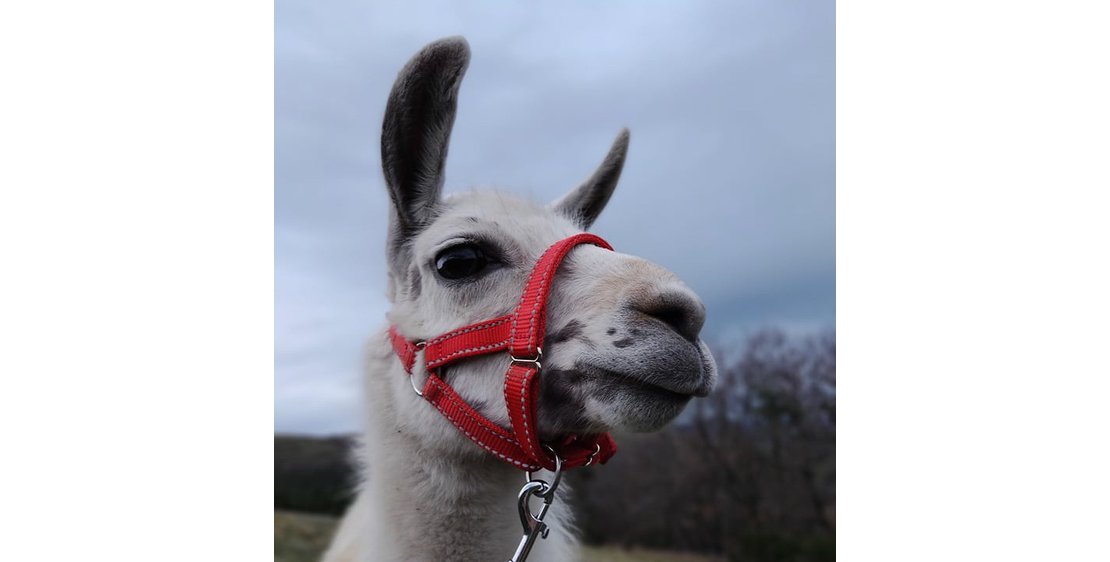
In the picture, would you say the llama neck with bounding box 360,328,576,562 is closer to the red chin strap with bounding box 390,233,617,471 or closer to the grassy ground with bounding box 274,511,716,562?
the red chin strap with bounding box 390,233,617,471

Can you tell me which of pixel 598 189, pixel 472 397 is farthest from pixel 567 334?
pixel 598 189

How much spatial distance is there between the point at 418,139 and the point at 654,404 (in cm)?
117

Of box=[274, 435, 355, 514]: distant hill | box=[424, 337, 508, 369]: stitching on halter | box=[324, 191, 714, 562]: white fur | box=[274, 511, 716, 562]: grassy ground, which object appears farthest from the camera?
box=[274, 511, 716, 562]: grassy ground

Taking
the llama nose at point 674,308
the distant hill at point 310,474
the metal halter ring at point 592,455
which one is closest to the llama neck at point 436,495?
the metal halter ring at point 592,455

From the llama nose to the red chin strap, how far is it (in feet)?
0.92

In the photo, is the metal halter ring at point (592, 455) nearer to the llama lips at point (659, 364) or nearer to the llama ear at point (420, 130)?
the llama lips at point (659, 364)

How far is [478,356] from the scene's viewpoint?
6.33ft

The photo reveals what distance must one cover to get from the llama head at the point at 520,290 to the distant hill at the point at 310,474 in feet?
5.42

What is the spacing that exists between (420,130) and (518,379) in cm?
93

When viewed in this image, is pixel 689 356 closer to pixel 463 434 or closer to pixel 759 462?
pixel 463 434

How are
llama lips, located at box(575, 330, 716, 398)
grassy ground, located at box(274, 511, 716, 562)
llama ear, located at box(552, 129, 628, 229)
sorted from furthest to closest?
grassy ground, located at box(274, 511, 716, 562) → llama ear, located at box(552, 129, 628, 229) → llama lips, located at box(575, 330, 716, 398)

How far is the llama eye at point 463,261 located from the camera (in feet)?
6.70

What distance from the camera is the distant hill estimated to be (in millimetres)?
3672

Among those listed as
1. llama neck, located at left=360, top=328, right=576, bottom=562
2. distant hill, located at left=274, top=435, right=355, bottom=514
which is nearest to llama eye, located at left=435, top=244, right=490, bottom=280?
llama neck, located at left=360, top=328, right=576, bottom=562
